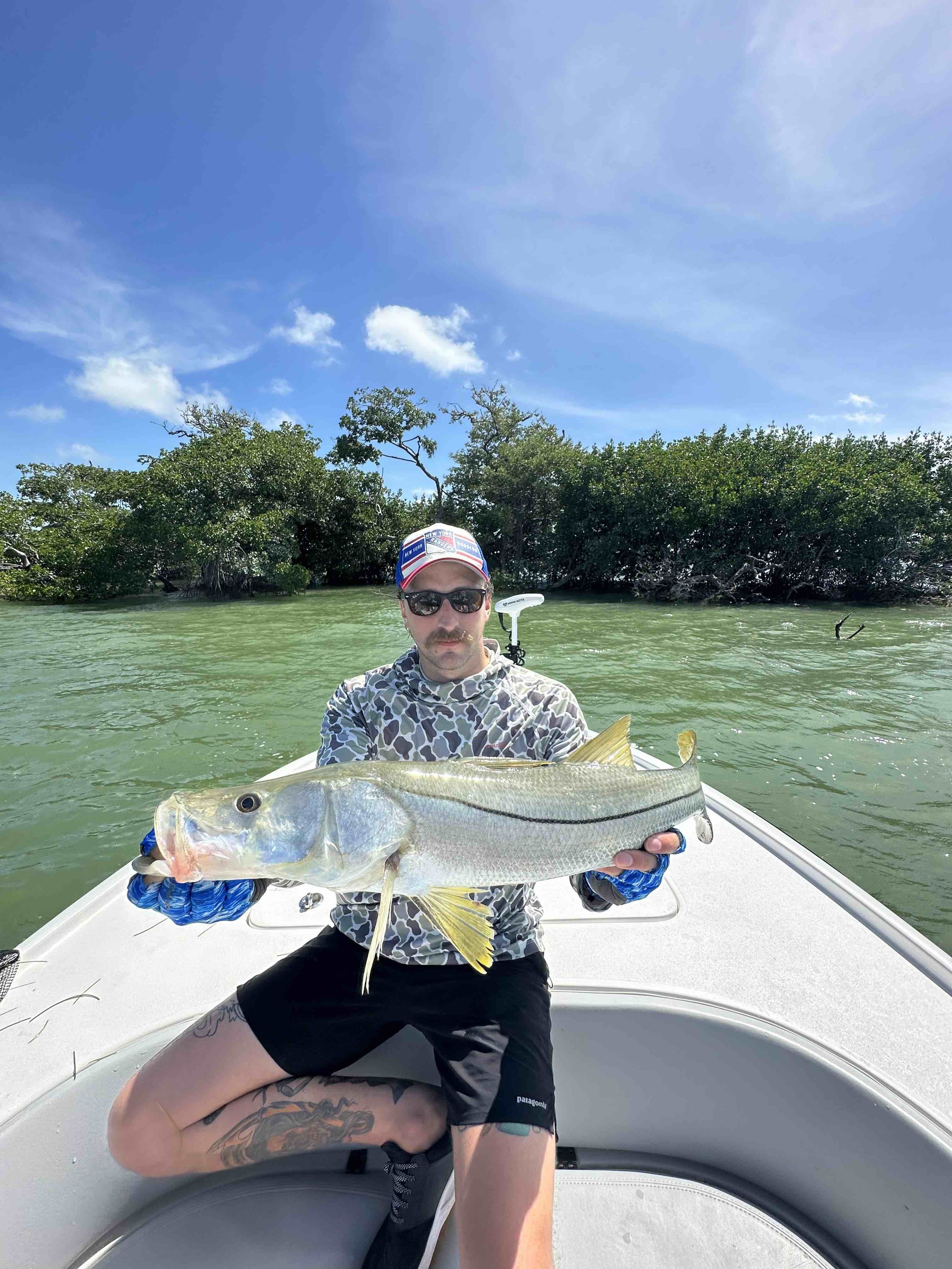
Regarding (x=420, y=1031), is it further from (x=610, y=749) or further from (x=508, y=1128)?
(x=610, y=749)

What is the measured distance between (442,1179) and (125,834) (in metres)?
4.70

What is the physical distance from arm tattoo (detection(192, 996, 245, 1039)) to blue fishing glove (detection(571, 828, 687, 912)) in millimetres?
1177

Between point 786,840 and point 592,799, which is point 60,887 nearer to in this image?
point 592,799

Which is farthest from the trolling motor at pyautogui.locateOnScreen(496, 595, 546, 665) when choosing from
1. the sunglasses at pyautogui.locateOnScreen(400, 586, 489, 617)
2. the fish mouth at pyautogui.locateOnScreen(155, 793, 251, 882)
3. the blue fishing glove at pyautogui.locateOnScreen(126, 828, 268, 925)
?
the fish mouth at pyautogui.locateOnScreen(155, 793, 251, 882)

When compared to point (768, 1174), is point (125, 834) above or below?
Answer: below

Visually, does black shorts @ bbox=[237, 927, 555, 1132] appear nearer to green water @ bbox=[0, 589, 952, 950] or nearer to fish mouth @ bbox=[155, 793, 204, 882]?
fish mouth @ bbox=[155, 793, 204, 882]

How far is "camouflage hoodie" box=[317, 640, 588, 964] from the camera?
81.9 inches

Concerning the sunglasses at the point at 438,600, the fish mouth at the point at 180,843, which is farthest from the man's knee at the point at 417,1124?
the sunglasses at the point at 438,600

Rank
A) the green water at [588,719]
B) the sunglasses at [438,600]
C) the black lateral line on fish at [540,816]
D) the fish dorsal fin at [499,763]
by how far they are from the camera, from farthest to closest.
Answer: the green water at [588,719] < the sunglasses at [438,600] < the fish dorsal fin at [499,763] < the black lateral line on fish at [540,816]

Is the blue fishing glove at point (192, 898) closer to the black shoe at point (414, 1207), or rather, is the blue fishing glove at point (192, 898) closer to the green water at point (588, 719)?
the black shoe at point (414, 1207)

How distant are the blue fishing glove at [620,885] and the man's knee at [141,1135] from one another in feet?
4.71

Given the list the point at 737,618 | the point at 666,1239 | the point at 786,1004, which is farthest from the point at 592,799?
the point at 737,618

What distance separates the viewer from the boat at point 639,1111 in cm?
171

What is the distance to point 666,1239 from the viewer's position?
186 cm
